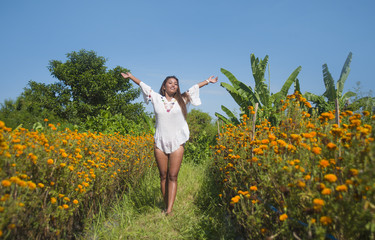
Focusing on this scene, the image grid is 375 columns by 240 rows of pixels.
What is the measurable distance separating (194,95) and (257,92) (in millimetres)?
6095

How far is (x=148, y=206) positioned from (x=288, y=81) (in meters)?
7.37

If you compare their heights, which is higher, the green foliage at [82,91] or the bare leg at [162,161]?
the green foliage at [82,91]

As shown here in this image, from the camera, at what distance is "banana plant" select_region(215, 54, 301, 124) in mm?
8828

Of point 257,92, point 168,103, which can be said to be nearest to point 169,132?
point 168,103

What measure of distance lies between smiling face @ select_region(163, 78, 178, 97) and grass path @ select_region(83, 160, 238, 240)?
1818mm

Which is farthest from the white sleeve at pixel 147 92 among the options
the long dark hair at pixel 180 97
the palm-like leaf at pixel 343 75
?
the palm-like leaf at pixel 343 75

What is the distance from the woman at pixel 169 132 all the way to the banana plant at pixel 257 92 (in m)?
5.16

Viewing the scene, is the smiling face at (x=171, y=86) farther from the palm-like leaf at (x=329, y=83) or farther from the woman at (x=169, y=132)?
the palm-like leaf at (x=329, y=83)

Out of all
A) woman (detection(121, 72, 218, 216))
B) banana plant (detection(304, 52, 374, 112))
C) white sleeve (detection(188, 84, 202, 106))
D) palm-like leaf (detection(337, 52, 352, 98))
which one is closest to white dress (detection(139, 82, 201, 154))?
woman (detection(121, 72, 218, 216))

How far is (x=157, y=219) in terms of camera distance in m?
3.34

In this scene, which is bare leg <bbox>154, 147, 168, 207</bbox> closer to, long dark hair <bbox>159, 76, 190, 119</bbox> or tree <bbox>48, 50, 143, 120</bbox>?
long dark hair <bbox>159, 76, 190, 119</bbox>

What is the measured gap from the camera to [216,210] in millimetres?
3654

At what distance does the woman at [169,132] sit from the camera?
327 cm

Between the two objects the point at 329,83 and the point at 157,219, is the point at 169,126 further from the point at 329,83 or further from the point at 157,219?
the point at 329,83
